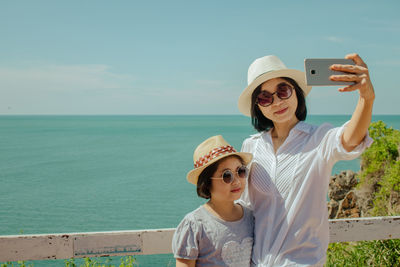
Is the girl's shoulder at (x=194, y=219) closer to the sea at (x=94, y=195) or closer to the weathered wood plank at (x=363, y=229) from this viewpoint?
the weathered wood plank at (x=363, y=229)

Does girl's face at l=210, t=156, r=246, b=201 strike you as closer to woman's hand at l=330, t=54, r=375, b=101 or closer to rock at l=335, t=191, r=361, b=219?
woman's hand at l=330, t=54, r=375, b=101

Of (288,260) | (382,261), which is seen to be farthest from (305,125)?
(382,261)

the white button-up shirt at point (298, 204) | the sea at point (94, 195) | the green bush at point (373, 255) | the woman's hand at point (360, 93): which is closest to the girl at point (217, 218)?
the white button-up shirt at point (298, 204)

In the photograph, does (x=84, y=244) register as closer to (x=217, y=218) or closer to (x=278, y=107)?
(x=217, y=218)

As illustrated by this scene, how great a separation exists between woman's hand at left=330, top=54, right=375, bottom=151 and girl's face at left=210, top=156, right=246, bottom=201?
26.0 inches

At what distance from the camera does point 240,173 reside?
7.28 feet

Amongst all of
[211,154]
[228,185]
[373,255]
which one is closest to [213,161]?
[211,154]

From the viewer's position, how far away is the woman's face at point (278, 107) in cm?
228

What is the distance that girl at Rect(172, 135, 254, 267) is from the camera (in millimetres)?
2111

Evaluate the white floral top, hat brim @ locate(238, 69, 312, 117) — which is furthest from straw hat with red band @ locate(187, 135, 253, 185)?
hat brim @ locate(238, 69, 312, 117)

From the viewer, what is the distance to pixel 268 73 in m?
2.26

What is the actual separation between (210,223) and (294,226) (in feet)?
1.54

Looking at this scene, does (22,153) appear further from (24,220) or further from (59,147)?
(24,220)

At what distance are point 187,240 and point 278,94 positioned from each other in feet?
3.34
